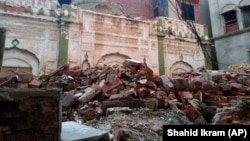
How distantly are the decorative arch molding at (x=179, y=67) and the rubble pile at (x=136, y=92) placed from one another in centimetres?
385

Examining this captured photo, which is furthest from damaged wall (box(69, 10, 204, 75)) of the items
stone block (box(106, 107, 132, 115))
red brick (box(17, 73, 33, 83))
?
stone block (box(106, 107, 132, 115))

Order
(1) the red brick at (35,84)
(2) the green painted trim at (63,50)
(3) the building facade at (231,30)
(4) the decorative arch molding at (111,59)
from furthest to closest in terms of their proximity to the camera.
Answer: (3) the building facade at (231,30) < (4) the decorative arch molding at (111,59) < (2) the green painted trim at (63,50) < (1) the red brick at (35,84)

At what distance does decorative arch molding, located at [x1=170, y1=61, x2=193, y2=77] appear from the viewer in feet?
36.2

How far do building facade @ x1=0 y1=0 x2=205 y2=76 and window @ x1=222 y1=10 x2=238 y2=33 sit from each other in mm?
4031

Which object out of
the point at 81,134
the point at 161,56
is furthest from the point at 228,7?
the point at 81,134

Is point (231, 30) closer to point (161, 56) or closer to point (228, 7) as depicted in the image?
point (228, 7)

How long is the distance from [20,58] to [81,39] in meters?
2.35

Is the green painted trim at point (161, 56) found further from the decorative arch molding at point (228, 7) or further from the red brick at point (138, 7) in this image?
the decorative arch molding at point (228, 7)

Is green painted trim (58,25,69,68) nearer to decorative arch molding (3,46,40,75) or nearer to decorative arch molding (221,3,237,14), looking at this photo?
decorative arch molding (3,46,40,75)

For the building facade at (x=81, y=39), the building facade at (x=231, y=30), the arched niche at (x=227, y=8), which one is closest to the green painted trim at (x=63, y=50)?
the building facade at (x=81, y=39)

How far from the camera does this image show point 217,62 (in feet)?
44.8

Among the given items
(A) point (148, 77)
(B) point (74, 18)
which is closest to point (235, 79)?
(A) point (148, 77)

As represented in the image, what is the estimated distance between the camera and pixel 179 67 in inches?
445

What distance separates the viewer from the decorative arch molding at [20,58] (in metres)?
8.16
